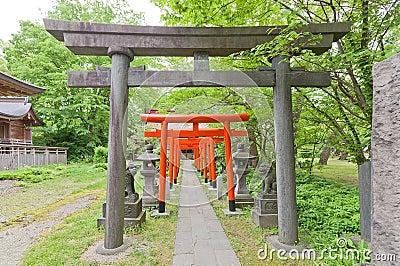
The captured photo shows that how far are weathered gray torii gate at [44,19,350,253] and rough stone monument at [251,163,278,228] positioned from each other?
848mm

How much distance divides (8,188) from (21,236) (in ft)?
20.0

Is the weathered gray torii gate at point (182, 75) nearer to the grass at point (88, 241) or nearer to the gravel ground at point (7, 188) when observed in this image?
the grass at point (88, 241)

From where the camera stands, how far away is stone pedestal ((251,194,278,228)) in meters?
4.46

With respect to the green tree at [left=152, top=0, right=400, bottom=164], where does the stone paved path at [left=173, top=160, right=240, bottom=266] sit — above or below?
below

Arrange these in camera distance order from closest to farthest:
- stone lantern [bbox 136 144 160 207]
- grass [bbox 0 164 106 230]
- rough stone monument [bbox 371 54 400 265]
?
rough stone monument [bbox 371 54 400 265]
grass [bbox 0 164 106 230]
stone lantern [bbox 136 144 160 207]

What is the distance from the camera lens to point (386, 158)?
1.24 m

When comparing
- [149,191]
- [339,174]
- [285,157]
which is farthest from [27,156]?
[339,174]

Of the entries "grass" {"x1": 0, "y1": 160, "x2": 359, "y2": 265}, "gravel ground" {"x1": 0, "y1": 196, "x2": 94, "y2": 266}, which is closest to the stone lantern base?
"grass" {"x1": 0, "y1": 160, "x2": 359, "y2": 265}

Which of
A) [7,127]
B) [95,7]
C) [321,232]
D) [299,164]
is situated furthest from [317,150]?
[95,7]

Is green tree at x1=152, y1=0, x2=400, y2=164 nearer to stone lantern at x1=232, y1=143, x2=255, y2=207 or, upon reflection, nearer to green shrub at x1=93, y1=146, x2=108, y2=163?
stone lantern at x1=232, y1=143, x2=255, y2=207

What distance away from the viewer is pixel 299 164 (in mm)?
8594

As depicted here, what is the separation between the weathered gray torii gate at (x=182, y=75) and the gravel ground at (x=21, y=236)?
1456mm

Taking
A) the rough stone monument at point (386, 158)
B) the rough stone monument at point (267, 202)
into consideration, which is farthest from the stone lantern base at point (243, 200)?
the rough stone monument at point (386, 158)

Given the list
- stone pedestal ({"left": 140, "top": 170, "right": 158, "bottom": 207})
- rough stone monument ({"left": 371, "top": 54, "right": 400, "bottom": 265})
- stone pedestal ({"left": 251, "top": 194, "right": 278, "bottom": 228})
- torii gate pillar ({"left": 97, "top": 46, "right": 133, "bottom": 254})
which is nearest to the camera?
rough stone monument ({"left": 371, "top": 54, "right": 400, "bottom": 265})
